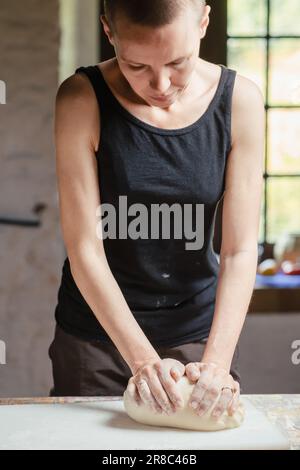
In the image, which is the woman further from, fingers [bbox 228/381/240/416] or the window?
the window

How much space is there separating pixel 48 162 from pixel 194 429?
1401 mm

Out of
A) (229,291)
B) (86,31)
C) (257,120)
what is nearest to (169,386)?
(229,291)

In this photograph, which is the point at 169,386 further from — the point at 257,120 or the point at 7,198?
the point at 7,198

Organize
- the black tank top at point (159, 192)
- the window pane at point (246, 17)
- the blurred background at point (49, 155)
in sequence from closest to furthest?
the black tank top at point (159, 192) → the blurred background at point (49, 155) → the window pane at point (246, 17)

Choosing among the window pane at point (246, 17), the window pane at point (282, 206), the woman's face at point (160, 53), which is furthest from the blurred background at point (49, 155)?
the woman's face at point (160, 53)

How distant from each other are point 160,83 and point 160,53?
4 cm

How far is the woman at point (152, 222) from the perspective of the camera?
119cm

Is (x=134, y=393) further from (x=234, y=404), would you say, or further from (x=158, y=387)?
(x=234, y=404)

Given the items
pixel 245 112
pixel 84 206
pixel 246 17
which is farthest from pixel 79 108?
pixel 246 17

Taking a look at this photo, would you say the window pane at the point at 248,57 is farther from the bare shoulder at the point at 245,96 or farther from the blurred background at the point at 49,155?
the bare shoulder at the point at 245,96

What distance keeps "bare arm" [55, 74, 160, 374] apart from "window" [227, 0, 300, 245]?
1.70 meters

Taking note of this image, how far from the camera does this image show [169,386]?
1.18m

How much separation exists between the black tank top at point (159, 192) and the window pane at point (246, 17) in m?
1.59

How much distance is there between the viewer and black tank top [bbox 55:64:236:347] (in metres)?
1.30
